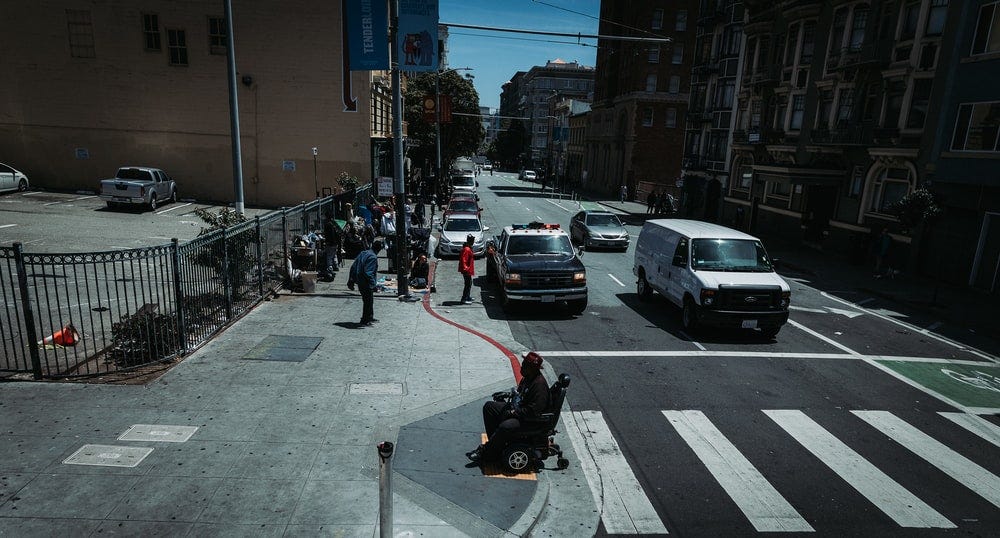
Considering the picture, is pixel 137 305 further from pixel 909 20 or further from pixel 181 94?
pixel 909 20

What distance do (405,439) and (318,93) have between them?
26.9 meters

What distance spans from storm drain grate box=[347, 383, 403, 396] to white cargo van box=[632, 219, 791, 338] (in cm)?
704

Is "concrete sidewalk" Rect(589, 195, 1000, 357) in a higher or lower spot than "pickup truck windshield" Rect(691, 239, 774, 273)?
lower

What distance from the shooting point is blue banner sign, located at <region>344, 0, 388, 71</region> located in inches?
542

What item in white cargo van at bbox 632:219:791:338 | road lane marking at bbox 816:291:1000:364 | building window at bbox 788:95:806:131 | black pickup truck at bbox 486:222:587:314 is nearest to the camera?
white cargo van at bbox 632:219:791:338

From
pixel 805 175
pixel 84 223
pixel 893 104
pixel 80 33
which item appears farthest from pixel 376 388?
pixel 80 33

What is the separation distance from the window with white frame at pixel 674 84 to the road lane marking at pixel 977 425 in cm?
5302

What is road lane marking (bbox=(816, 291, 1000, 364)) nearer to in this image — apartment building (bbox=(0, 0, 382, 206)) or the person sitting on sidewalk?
the person sitting on sidewalk

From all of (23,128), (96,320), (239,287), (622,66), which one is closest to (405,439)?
(239,287)

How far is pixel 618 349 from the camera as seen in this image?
1159 centimetres

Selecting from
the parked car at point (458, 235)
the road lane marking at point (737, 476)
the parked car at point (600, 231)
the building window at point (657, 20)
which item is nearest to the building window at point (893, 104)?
the parked car at point (600, 231)

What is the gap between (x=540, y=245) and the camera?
49.7 ft

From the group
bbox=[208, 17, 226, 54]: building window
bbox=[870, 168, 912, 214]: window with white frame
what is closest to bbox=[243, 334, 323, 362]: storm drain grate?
bbox=[870, 168, 912, 214]: window with white frame

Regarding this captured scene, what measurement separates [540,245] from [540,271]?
5.59ft
